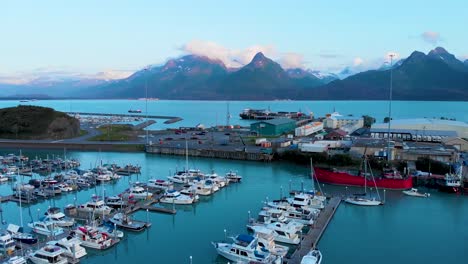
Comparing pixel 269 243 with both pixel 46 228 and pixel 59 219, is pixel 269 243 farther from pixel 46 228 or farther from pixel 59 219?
pixel 59 219

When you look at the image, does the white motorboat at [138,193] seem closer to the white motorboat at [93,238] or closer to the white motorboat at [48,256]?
the white motorboat at [93,238]

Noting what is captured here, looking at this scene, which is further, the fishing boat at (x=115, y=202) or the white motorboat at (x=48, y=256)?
the fishing boat at (x=115, y=202)

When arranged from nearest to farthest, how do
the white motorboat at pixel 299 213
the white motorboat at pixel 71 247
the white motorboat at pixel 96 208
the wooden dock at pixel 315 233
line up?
the wooden dock at pixel 315 233, the white motorboat at pixel 71 247, the white motorboat at pixel 299 213, the white motorboat at pixel 96 208

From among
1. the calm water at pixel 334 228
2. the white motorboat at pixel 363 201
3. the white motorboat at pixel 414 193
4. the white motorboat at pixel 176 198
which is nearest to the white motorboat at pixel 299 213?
the calm water at pixel 334 228

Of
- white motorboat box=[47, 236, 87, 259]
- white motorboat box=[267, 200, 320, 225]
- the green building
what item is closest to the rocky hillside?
the green building

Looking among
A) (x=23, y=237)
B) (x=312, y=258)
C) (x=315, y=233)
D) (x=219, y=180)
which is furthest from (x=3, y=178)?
(x=312, y=258)

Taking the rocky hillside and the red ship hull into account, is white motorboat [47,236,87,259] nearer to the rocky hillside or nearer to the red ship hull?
the red ship hull

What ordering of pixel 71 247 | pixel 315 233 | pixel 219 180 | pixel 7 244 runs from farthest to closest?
pixel 219 180 < pixel 315 233 < pixel 7 244 < pixel 71 247
